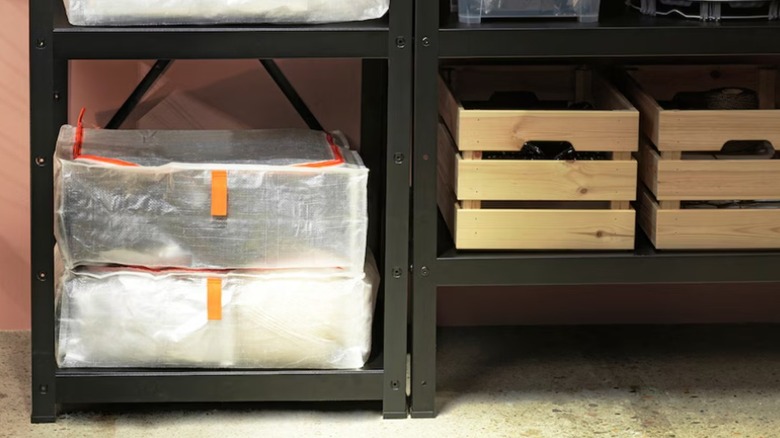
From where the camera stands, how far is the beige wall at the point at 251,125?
3.12 metres

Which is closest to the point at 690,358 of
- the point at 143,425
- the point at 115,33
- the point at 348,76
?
the point at 348,76

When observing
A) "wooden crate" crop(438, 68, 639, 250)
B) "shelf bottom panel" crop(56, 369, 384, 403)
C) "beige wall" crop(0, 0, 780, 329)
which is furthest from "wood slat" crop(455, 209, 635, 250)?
"beige wall" crop(0, 0, 780, 329)

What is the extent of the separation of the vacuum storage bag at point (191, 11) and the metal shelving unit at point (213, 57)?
0.02 metres

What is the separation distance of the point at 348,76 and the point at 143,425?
971mm

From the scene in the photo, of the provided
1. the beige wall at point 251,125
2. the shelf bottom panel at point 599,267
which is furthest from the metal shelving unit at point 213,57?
the beige wall at point 251,125

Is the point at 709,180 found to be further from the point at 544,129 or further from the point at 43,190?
the point at 43,190

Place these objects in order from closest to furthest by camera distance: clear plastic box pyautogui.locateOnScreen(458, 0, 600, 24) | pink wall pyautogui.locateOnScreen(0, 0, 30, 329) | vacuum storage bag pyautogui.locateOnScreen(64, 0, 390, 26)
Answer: vacuum storage bag pyautogui.locateOnScreen(64, 0, 390, 26)
clear plastic box pyautogui.locateOnScreen(458, 0, 600, 24)
pink wall pyautogui.locateOnScreen(0, 0, 30, 329)

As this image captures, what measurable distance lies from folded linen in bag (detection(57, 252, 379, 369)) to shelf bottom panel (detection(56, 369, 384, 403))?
0.09 ft

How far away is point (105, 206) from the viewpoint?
2.66 meters

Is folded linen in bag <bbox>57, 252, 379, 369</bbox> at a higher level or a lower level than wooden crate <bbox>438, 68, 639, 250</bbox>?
lower

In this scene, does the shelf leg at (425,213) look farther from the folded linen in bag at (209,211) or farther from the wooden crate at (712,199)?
the wooden crate at (712,199)

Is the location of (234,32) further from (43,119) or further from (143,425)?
(143,425)

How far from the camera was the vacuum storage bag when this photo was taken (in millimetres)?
2551

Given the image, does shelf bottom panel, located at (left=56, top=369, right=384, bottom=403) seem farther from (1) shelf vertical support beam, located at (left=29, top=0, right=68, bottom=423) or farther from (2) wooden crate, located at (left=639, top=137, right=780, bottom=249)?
(2) wooden crate, located at (left=639, top=137, right=780, bottom=249)
